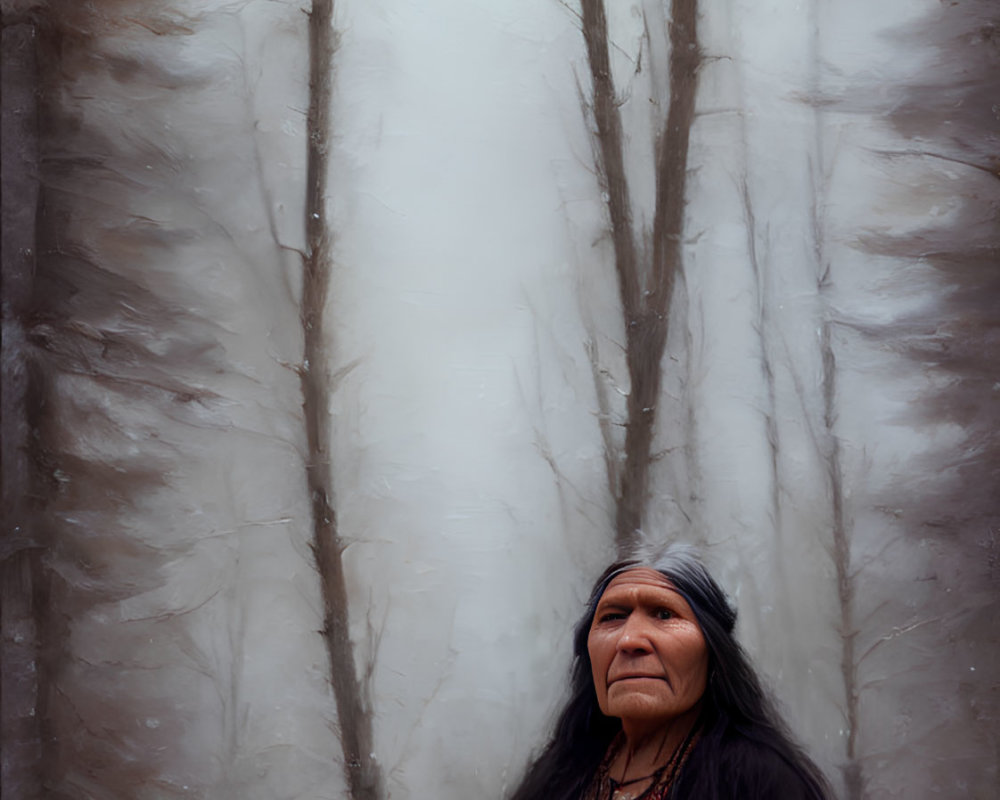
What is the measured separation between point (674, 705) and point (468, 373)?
2.83 feet

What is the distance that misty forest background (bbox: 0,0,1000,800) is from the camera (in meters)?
2.26

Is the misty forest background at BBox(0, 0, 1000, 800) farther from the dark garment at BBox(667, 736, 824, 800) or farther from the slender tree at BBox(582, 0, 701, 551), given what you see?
the dark garment at BBox(667, 736, 824, 800)

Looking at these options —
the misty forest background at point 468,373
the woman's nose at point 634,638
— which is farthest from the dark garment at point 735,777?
the misty forest background at point 468,373

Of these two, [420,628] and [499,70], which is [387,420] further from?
[499,70]

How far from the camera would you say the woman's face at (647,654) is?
1678mm

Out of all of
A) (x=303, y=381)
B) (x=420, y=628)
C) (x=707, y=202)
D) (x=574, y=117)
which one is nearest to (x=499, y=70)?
(x=574, y=117)

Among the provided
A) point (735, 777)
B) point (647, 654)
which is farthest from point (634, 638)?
point (735, 777)

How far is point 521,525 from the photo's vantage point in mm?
2307

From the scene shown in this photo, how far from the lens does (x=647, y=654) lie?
1697 mm

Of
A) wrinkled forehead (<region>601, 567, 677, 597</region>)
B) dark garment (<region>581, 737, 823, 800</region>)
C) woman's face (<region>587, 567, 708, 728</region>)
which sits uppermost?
wrinkled forehead (<region>601, 567, 677, 597</region>)

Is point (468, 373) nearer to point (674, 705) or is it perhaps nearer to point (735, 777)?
point (674, 705)

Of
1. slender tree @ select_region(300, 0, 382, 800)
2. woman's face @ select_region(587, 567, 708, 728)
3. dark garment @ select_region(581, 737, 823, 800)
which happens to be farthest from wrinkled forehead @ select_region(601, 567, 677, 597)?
slender tree @ select_region(300, 0, 382, 800)

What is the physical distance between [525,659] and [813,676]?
512mm

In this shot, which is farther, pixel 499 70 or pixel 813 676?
pixel 499 70
